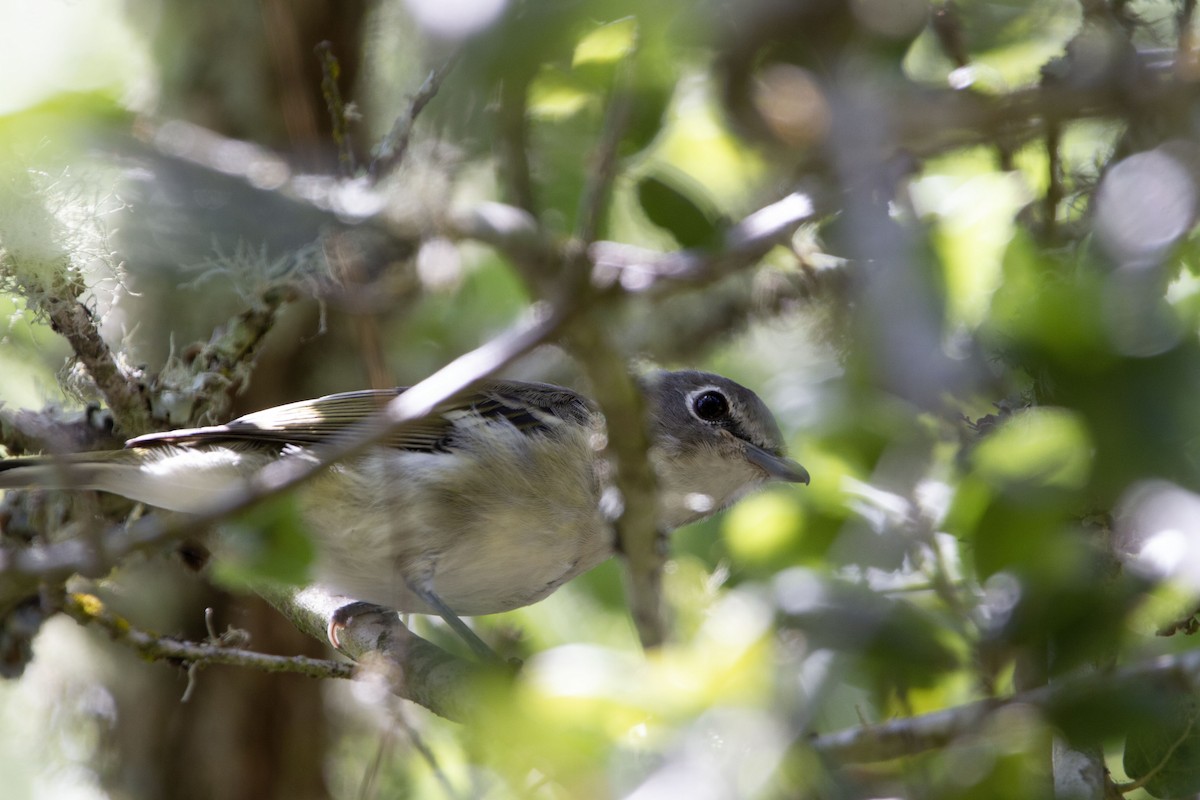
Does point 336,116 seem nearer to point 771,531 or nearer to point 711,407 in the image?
point 711,407

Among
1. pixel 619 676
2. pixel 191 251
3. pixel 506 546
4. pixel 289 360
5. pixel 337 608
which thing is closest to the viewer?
pixel 619 676

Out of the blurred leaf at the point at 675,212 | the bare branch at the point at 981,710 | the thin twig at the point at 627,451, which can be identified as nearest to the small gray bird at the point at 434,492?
the blurred leaf at the point at 675,212

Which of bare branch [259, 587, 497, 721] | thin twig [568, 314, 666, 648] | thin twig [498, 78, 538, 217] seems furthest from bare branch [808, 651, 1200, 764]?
thin twig [498, 78, 538, 217]

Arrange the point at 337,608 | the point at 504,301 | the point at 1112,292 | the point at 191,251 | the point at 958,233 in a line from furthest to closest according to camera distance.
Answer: the point at 504,301
the point at 337,608
the point at 191,251
the point at 958,233
the point at 1112,292

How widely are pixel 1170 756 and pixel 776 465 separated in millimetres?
1860

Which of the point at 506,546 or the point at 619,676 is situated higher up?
the point at 619,676

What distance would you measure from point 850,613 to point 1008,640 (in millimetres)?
194

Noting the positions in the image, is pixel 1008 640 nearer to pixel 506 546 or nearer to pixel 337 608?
pixel 506 546

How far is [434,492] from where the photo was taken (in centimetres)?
341

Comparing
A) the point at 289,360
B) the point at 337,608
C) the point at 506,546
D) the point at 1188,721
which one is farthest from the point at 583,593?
the point at 1188,721

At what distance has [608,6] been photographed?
1.21 m

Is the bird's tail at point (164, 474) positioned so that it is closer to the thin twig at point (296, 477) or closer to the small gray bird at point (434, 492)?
the small gray bird at point (434, 492)

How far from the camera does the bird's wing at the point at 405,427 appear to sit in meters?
3.37

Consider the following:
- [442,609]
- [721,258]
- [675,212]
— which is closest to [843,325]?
[721,258]
